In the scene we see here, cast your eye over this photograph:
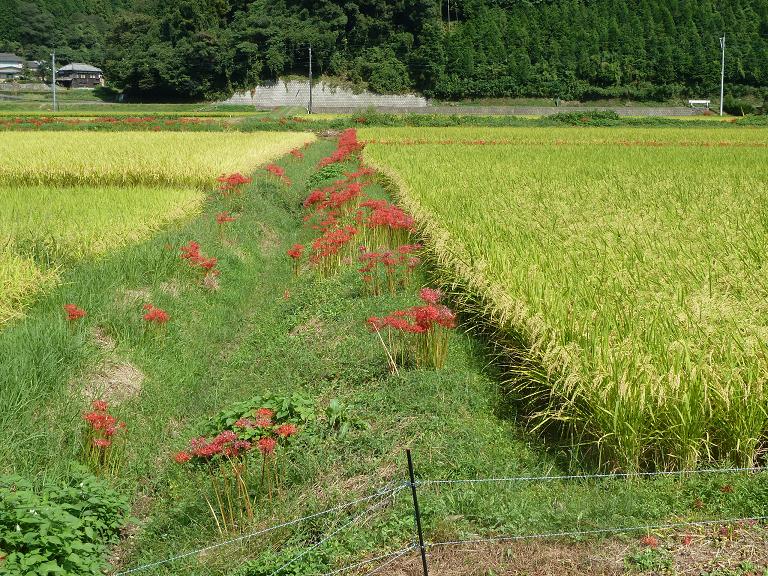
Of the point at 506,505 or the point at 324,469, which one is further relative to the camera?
the point at 324,469

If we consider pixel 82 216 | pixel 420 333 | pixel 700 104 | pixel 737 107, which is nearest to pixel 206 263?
pixel 82 216

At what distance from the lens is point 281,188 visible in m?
15.4

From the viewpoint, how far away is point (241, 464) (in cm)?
418

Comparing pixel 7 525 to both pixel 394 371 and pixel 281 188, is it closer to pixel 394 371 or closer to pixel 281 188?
pixel 394 371

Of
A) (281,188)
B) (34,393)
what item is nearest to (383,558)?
(34,393)

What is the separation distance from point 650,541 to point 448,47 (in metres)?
67.5

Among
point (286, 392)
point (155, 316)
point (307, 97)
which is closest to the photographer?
point (286, 392)

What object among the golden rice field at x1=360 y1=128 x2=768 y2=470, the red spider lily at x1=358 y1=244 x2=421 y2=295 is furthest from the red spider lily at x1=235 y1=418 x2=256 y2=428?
the red spider lily at x1=358 y1=244 x2=421 y2=295

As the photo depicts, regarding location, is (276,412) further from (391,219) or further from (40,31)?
(40,31)

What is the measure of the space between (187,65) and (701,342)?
64700 mm

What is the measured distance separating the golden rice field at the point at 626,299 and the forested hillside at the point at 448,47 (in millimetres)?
54957

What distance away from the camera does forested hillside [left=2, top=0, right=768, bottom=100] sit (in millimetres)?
63219

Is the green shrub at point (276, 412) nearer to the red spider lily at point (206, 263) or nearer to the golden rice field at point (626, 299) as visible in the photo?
the golden rice field at point (626, 299)

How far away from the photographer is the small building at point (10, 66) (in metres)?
86.4
